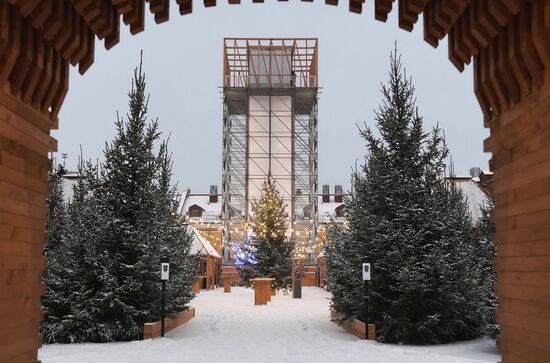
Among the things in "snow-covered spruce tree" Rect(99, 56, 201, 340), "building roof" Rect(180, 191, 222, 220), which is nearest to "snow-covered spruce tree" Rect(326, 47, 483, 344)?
"snow-covered spruce tree" Rect(99, 56, 201, 340)

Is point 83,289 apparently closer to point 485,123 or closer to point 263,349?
point 263,349

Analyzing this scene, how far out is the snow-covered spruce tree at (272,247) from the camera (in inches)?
1218

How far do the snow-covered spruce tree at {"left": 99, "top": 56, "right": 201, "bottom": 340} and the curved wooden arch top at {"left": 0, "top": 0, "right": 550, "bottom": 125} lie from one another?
682cm

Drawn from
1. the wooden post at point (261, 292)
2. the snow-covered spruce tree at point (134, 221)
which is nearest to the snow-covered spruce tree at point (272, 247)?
the wooden post at point (261, 292)

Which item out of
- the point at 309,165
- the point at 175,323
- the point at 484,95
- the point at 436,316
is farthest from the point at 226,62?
the point at 484,95

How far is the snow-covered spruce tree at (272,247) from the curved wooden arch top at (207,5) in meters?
25.0

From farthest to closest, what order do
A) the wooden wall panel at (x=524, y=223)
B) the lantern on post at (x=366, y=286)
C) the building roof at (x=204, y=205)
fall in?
the building roof at (x=204, y=205), the lantern on post at (x=366, y=286), the wooden wall panel at (x=524, y=223)

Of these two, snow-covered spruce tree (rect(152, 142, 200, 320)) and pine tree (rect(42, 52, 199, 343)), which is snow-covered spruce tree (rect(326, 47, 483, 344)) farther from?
pine tree (rect(42, 52, 199, 343))

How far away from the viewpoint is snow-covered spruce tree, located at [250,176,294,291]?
3094cm

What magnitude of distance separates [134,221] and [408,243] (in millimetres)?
5678

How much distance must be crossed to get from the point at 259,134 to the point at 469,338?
119 feet

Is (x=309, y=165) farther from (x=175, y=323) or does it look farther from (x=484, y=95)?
(x=484, y=95)

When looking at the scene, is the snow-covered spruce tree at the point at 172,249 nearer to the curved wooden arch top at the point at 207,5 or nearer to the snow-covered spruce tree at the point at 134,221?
the snow-covered spruce tree at the point at 134,221

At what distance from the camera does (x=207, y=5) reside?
6.66 metres
